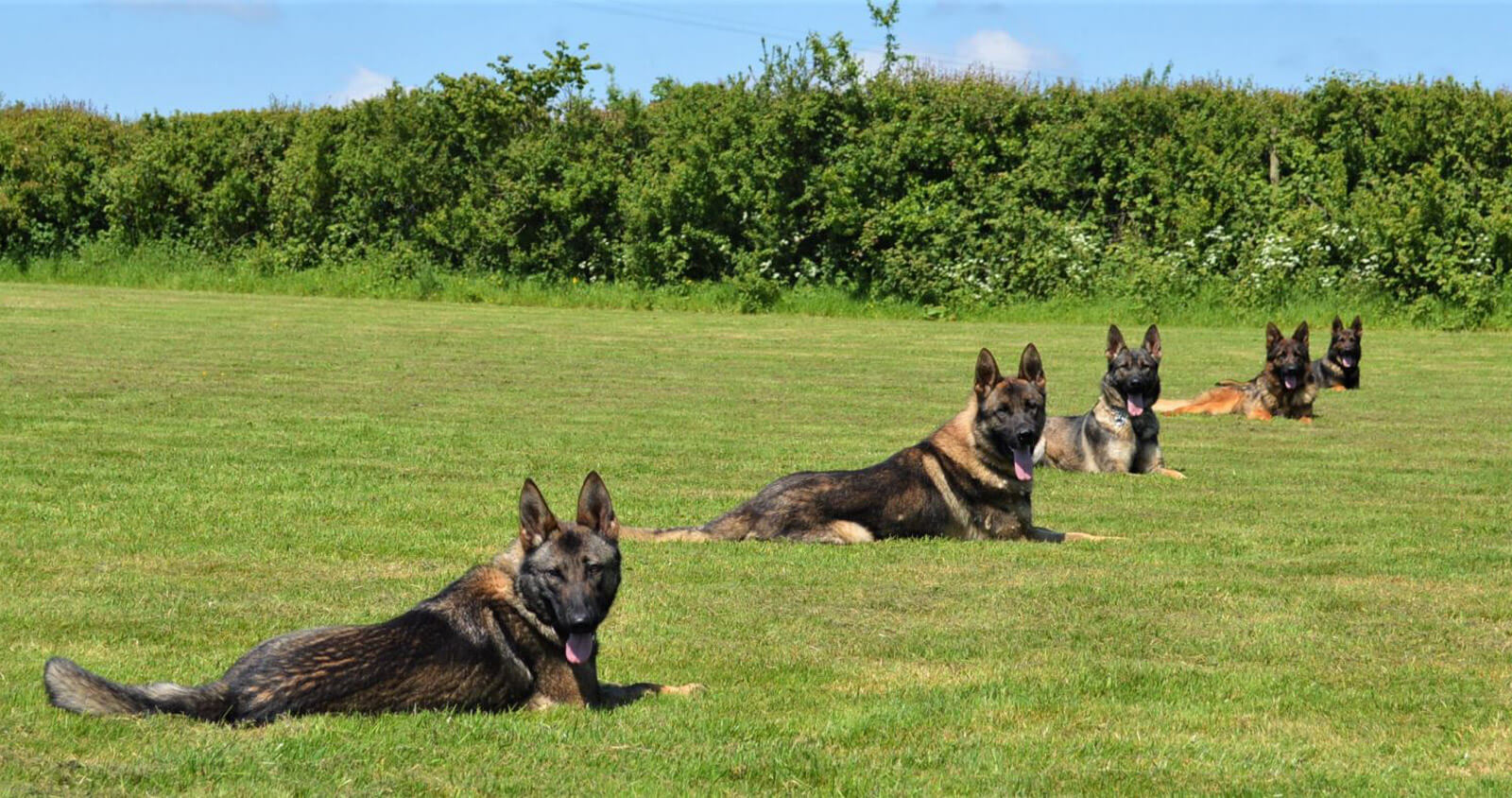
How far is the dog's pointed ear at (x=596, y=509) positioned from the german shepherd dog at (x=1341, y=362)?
1757 centimetres

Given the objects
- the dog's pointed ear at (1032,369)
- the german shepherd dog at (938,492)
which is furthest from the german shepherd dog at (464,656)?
the dog's pointed ear at (1032,369)

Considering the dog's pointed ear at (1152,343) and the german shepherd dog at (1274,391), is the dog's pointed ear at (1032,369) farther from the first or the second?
the german shepherd dog at (1274,391)

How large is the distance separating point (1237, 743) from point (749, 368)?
18.1 metres

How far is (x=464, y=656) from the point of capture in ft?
22.7

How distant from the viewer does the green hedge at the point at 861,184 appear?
112 ft

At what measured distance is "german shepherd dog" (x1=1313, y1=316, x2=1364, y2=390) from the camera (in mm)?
23172

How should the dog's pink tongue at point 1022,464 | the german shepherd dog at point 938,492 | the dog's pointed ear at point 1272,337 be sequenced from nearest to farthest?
the german shepherd dog at point 938,492 → the dog's pink tongue at point 1022,464 → the dog's pointed ear at point 1272,337

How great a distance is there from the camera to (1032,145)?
35.5m

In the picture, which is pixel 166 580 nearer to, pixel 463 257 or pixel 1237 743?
pixel 1237 743

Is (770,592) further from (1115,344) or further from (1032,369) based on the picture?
(1115,344)

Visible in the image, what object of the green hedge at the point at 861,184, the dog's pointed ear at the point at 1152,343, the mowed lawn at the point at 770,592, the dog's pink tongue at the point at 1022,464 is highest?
the green hedge at the point at 861,184

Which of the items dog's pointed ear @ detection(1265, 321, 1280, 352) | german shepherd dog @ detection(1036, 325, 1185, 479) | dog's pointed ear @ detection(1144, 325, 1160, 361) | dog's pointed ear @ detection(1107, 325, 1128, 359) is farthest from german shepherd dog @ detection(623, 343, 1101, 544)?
dog's pointed ear @ detection(1265, 321, 1280, 352)

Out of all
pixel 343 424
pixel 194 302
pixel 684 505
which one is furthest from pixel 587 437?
pixel 194 302

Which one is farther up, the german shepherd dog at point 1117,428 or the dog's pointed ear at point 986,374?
the dog's pointed ear at point 986,374
